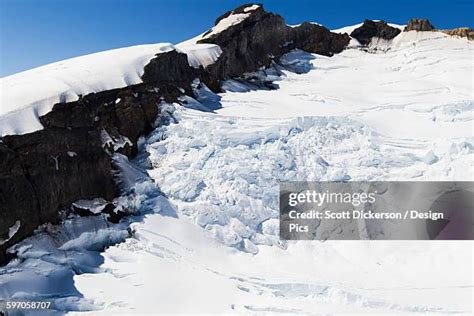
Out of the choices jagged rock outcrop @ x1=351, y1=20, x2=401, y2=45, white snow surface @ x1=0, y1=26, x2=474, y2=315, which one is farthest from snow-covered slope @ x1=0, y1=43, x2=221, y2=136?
jagged rock outcrop @ x1=351, y1=20, x2=401, y2=45

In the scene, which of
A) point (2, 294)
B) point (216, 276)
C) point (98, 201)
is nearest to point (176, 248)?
point (216, 276)

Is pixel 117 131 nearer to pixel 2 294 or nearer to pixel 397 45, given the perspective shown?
pixel 2 294

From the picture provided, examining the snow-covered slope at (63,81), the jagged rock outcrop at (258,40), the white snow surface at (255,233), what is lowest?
the white snow surface at (255,233)

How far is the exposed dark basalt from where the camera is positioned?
28.9 feet

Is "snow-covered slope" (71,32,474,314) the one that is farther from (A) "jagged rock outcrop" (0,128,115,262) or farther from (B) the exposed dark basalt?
(A) "jagged rock outcrop" (0,128,115,262)

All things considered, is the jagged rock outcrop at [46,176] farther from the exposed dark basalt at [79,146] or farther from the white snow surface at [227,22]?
the white snow surface at [227,22]

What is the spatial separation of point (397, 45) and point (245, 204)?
22044 millimetres

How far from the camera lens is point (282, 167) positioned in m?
12.4

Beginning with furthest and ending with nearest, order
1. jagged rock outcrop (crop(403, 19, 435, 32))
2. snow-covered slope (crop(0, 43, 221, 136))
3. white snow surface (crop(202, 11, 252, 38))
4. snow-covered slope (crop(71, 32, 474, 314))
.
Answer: jagged rock outcrop (crop(403, 19, 435, 32)) → white snow surface (crop(202, 11, 252, 38)) → snow-covered slope (crop(0, 43, 221, 136)) → snow-covered slope (crop(71, 32, 474, 314))

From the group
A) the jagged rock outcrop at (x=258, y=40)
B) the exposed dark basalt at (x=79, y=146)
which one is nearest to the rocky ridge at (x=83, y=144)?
the exposed dark basalt at (x=79, y=146)

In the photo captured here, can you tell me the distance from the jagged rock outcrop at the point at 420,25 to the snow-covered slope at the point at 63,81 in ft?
60.2

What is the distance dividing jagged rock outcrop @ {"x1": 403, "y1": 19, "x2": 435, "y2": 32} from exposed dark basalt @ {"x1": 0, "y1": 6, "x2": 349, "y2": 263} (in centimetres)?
1624

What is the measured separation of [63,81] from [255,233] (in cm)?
642

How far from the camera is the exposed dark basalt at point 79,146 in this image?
8802 millimetres
